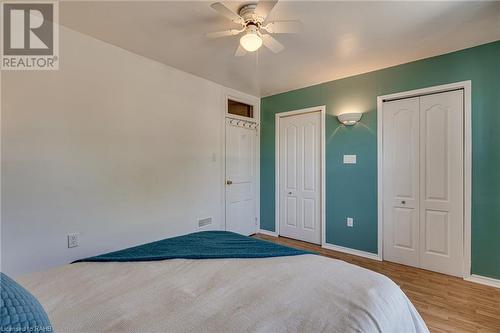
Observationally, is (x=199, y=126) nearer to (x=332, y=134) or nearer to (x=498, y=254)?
(x=332, y=134)

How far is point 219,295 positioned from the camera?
111cm

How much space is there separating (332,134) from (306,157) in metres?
0.54

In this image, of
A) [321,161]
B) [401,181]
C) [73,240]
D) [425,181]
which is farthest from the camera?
[321,161]

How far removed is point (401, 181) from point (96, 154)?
349 centimetres

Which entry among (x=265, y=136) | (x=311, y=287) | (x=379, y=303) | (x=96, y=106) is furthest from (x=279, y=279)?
(x=265, y=136)

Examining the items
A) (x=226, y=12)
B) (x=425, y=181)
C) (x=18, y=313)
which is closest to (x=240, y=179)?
(x=425, y=181)

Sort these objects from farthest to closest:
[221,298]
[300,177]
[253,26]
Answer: [300,177] → [253,26] → [221,298]

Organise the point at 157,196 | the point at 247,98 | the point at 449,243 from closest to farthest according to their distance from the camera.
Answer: the point at 449,243 < the point at 157,196 < the point at 247,98

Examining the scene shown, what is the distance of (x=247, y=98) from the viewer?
416cm

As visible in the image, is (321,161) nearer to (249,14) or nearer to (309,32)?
(309,32)

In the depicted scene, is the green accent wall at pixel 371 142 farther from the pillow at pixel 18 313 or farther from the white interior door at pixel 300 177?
the pillow at pixel 18 313

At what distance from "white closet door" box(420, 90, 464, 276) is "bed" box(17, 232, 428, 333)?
6.65 feet

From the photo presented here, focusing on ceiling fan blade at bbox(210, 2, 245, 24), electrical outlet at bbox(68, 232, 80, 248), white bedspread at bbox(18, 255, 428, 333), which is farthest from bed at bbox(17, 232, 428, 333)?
ceiling fan blade at bbox(210, 2, 245, 24)

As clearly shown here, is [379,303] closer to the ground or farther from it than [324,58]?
closer to the ground
